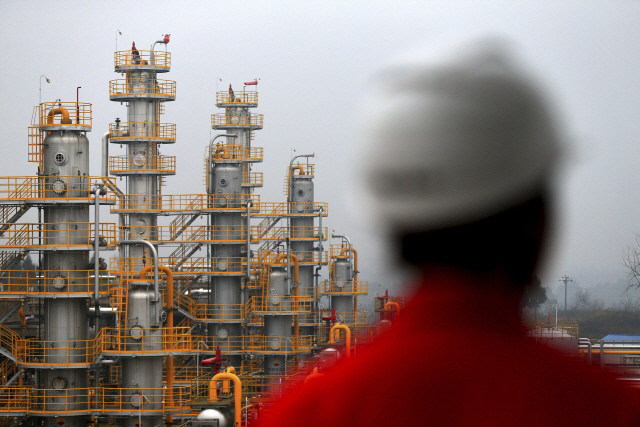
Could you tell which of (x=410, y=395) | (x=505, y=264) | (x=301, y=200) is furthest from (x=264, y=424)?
(x=301, y=200)

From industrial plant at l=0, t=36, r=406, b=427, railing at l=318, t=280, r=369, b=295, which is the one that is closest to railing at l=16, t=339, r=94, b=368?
industrial plant at l=0, t=36, r=406, b=427

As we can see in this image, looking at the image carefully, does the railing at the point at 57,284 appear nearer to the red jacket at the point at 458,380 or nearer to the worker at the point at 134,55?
the worker at the point at 134,55

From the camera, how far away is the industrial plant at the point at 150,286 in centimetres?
2530

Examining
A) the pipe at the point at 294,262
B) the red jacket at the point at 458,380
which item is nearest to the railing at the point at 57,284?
the pipe at the point at 294,262

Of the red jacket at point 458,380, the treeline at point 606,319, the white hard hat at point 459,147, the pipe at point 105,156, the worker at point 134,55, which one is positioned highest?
the worker at point 134,55

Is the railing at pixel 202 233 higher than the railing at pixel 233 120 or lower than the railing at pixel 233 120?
lower

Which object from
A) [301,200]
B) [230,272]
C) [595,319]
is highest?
[301,200]

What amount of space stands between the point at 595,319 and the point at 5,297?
43993 mm

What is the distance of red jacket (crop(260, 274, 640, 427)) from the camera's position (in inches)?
75.5

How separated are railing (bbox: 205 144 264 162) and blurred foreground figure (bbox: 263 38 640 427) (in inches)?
1383

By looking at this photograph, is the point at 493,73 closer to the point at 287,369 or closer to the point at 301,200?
the point at 287,369

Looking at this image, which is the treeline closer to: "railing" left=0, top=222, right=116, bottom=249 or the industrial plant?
the industrial plant

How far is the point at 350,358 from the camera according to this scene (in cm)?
221

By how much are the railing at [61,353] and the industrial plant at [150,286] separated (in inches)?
1.5
